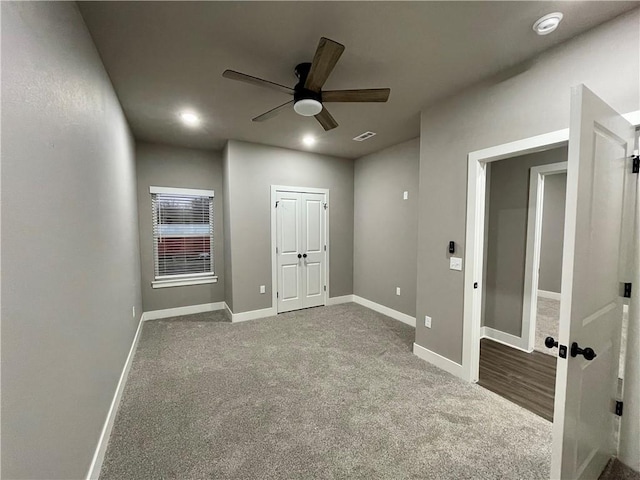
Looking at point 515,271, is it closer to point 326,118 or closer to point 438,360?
point 438,360

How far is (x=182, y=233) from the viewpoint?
452 cm

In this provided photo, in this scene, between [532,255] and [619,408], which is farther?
[532,255]

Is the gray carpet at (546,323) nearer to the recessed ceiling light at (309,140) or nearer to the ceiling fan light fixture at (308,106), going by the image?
the ceiling fan light fixture at (308,106)

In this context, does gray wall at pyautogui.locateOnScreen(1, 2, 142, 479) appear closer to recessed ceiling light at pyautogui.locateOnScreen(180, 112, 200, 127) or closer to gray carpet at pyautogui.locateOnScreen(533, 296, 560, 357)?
recessed ceiling light at pyautogui.locateOnScreen(180, 112, 200, 127)

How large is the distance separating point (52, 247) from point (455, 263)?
114 inches

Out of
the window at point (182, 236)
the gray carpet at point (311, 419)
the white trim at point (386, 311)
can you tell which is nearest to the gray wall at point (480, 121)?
the gray carpet at point (311, 419)

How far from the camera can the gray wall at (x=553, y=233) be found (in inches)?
207

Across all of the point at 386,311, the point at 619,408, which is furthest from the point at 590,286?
the point at 386,311

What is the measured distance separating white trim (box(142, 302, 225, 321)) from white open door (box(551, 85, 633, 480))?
15.1ft

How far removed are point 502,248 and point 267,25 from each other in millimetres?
3510

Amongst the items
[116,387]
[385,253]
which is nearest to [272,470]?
[116,387]

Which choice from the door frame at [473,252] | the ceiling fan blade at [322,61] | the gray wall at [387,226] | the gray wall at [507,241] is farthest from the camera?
the gray wall at [387,226]

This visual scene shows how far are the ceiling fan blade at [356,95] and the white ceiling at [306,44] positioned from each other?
10.3 inches

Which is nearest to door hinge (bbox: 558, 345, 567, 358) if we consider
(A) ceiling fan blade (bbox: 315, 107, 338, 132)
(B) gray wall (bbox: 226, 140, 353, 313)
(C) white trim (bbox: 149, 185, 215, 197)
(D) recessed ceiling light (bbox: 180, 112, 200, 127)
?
(A) ceiling fan blade (bbox: 315, 107, 338, 132)
